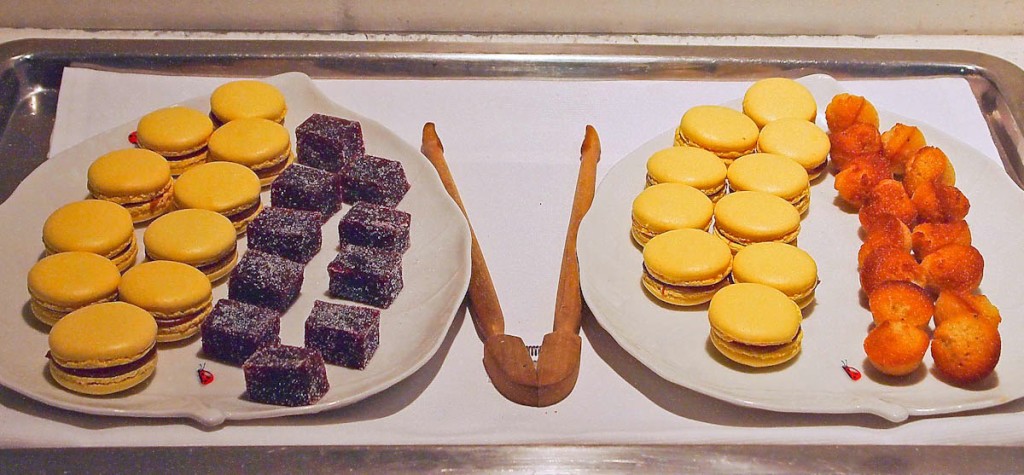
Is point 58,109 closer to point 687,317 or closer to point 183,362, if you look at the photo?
point 183,362

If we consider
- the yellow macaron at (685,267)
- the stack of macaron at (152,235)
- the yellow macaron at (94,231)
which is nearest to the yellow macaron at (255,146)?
the stack of macaron at (152,235)

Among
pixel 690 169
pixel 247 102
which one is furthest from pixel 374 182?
pixel 690 169

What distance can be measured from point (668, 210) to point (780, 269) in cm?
22

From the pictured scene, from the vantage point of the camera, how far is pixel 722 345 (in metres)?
1.58

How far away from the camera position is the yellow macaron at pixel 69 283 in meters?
1.57

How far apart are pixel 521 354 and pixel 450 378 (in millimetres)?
125

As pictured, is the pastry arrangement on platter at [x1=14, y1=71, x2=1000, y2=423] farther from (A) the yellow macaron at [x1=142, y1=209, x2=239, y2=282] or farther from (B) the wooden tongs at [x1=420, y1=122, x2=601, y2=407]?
(B) the wooden tongs at [x1=420, y1=122, x2=601, y2=407]

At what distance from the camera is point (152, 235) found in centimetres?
171

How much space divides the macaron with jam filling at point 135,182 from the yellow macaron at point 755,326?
1008mm

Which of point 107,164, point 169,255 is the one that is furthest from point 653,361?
point 107,164

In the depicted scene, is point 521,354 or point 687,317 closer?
point 521,354

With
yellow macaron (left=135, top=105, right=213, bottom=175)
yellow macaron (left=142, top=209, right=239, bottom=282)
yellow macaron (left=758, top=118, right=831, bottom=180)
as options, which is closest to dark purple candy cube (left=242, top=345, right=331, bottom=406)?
yellow macaron (left=142, top=209, right=239, bottom=282)

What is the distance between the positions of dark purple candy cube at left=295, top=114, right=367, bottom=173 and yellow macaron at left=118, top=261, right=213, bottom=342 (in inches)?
15.8

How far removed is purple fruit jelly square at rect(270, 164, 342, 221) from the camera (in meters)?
1.84
